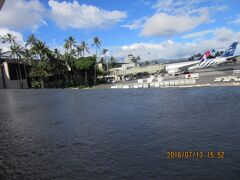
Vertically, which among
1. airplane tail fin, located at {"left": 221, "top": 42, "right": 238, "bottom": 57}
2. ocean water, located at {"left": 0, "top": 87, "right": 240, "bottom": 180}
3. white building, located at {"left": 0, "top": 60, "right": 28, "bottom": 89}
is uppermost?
airplane tail fin, located at {"left": 221, "top": 42, "right": 238, "bottom": 57}

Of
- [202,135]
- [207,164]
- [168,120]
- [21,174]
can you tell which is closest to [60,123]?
[168,120]

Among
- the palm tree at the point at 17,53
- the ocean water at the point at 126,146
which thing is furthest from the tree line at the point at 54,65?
the ocean water at the point at 126,146

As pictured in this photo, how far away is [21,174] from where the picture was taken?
241 cm

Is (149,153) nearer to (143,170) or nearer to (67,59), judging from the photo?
(143,170)

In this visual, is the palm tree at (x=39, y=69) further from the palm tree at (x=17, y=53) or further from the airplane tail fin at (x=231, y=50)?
the airplane tail fin at (x=231, y=50)
